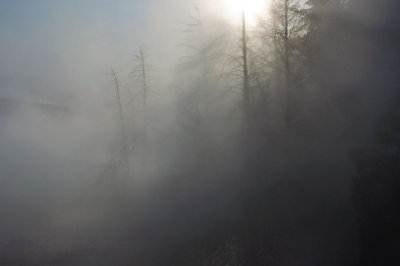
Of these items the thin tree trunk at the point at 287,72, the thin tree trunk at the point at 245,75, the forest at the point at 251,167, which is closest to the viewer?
the forest at the point at 251,167

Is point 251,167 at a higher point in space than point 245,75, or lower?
lower

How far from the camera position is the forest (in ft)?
40.2

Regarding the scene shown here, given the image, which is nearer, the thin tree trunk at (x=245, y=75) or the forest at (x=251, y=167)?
the forest at (x=251, y=167)

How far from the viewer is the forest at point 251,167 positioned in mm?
12242

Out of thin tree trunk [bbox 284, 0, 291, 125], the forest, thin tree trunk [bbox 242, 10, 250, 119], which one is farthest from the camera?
thin tree trunk [bbox 242, 10, 250, 119]

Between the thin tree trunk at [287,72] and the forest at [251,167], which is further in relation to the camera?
the thin tree trunk at [287,72]

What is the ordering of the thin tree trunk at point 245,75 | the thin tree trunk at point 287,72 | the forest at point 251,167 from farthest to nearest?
the thin tree trunk at point 245,75
the thin tree trunk at point 287,72
the forest at point 251,167

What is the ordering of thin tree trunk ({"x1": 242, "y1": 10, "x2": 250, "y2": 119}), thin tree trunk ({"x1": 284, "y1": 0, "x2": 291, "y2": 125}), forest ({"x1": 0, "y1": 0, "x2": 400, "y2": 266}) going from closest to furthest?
forest ({"x1": 0, "y1": 0, "x2": 400, "y2": 266})
thin tree trunk ({"x1": 284, "y1": 0, "x2": 291, "y2": 125})
thin tree trunk ({"x1": 242, "y1": 10, "x2": 250, "y2": 119})

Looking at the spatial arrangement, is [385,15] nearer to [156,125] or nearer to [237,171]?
[237,171]

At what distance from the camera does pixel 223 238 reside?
13.5 metres

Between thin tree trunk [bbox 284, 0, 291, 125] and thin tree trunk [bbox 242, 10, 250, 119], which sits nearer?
thin tree trunk [bbox 284, 0, 291, 125]

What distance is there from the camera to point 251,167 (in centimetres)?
1741

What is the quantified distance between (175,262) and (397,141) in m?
8.86

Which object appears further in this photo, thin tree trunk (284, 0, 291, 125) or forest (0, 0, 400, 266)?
thin tree trunk (284, 0, 291, 125)
